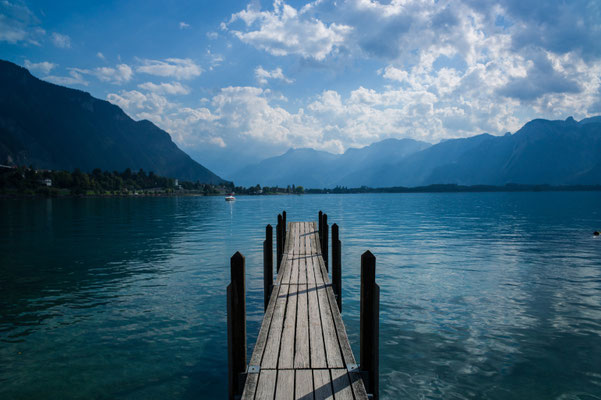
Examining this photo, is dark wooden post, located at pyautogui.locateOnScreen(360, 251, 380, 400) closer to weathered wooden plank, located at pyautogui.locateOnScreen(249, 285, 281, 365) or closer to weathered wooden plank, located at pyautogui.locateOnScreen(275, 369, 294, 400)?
weathered wooden plank, located at pyautogui.locateOnScreen(275, 369, 294, 400)

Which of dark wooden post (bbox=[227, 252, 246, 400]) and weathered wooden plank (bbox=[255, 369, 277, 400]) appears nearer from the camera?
weathered wooden plank (bbox=[255, 369, 277, 400])

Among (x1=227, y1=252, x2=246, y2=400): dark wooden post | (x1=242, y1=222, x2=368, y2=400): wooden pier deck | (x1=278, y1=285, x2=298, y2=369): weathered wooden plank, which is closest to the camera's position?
(x1=242, y1=222, x2=368, y2=400): wooden pier deck

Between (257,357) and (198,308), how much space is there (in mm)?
8286

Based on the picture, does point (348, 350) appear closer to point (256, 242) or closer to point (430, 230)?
point (256, 242)

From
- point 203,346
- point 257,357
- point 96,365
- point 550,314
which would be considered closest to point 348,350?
point 257,357

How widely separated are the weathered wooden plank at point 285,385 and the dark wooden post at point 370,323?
1.49 m

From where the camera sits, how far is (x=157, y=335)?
38.7 ft

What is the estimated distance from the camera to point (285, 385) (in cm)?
614

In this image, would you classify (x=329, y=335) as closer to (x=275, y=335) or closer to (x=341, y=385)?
(x=275, y=335)

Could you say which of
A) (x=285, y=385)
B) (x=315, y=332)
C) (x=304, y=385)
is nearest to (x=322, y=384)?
(x=304, y=385)

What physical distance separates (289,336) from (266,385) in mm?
→ 1943

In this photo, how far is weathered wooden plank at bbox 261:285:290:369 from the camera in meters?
6.93

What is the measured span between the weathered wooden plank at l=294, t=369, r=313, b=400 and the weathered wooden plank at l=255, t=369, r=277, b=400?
1.36ft

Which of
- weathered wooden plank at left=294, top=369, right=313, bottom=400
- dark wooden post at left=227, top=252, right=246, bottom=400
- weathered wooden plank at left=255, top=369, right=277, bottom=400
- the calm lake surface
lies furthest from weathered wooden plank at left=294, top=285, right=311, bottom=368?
the calm lake surface
